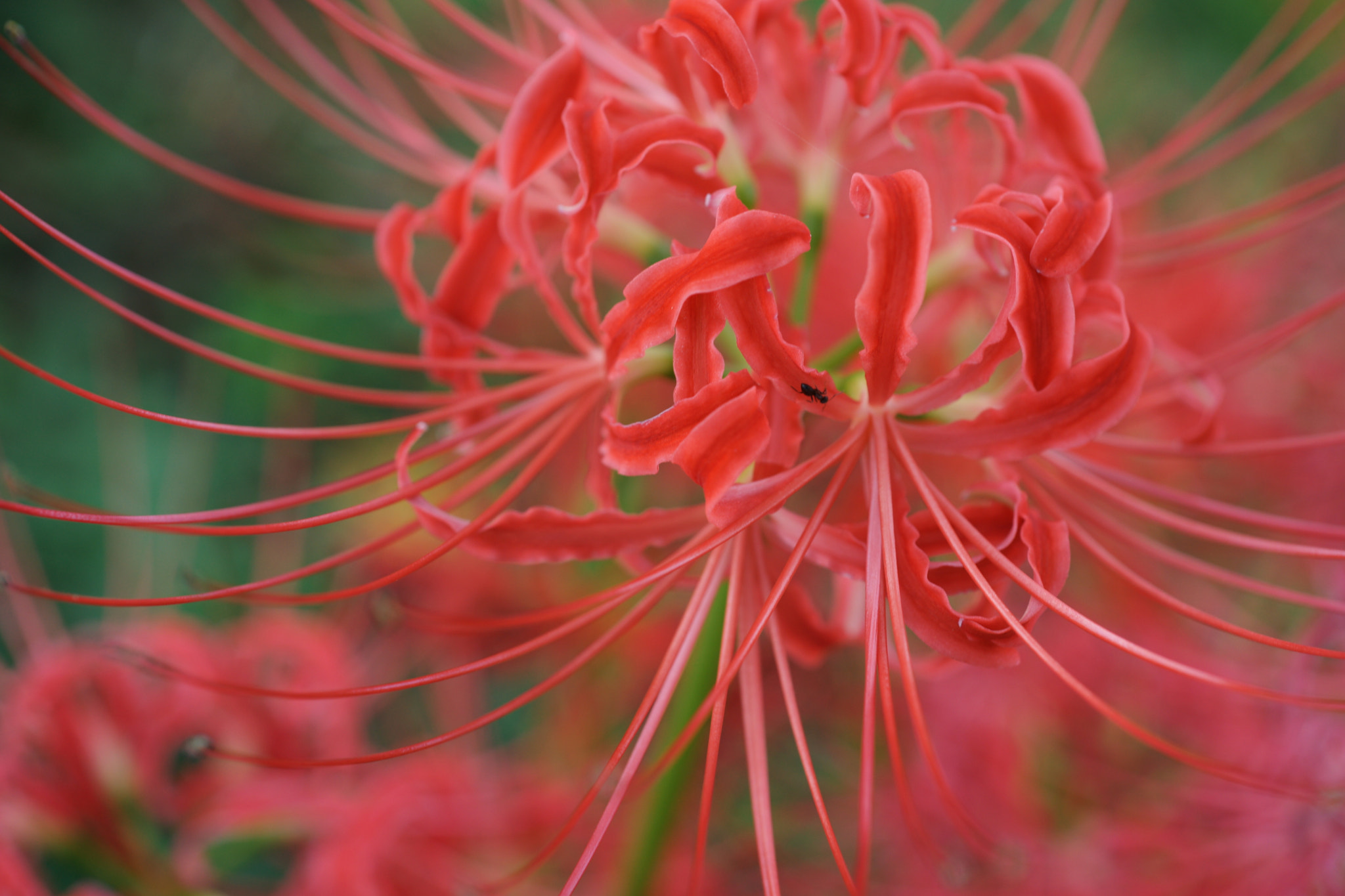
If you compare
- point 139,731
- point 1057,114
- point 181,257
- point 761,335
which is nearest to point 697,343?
point 761,335

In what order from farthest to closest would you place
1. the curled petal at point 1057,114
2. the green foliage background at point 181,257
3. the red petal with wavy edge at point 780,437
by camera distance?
the green foliage background at point 181,257 → the curled petal at point 1057,114 → the red petal with wavy edge at point 780,437

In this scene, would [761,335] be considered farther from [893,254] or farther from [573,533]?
[573,533]

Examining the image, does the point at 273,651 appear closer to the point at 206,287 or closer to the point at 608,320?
the point at 608,320

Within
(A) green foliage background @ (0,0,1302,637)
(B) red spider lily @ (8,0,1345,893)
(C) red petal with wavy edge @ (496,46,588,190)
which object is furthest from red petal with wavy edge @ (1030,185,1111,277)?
(A) green foliage background @ (0,0,1302,637)

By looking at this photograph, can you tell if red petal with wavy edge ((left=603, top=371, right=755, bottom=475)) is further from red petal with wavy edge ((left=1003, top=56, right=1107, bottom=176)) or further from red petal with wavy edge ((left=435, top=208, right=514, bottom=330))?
red petal with wavy edge ((left=1003, top=56, right=1107, bottom=176))

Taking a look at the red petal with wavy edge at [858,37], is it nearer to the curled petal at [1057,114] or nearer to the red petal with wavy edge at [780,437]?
the curled petal at [1057,114]

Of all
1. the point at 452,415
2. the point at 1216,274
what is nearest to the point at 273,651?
the point at 452,415

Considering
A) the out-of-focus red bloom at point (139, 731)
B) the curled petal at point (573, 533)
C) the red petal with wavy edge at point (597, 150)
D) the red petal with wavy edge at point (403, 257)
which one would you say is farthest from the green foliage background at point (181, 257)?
the red petal with wavy edge at point (597, 150)
